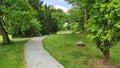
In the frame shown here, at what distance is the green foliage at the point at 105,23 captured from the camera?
13796mm

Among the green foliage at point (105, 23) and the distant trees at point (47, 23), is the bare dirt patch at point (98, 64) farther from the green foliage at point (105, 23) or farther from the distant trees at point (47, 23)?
the distant trees at point (47, 23)

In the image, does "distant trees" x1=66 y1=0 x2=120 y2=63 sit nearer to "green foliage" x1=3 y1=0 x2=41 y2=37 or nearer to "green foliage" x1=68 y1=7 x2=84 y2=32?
"green foliage" x1=3 y1=0 x2=41 y2=37

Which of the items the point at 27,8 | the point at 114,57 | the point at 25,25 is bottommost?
the point at 114,57

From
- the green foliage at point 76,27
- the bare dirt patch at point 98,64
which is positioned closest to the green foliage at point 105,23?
the bare dirt patch at point 98,64

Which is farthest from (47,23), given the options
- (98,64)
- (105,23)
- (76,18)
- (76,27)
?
(105,23)

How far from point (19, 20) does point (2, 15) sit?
1863mm

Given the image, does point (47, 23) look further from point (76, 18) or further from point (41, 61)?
point (41, 61)

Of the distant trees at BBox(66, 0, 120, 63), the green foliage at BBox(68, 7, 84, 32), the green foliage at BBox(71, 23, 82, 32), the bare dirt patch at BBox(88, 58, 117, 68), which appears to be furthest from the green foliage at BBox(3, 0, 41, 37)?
the bare dirt patch at BBox(88, 58, 117, 68)

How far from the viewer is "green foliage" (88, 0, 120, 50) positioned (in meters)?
13.8

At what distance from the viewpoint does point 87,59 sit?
55.1 feet

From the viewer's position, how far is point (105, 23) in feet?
48.9

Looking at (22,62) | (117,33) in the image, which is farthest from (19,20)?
(117,33)

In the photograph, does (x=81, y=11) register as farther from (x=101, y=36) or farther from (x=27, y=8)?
(x=101, y=36)

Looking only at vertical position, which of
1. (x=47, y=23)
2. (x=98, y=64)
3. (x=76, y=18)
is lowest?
(x=47, y=23)
